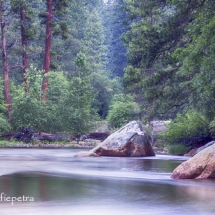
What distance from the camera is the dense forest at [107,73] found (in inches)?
824

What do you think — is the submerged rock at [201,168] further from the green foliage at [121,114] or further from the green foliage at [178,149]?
the green foliage at [121,114]

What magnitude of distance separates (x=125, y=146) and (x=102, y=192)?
13.1m

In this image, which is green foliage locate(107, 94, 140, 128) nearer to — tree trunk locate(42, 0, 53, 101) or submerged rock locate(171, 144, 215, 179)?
tree trunk locate(42, 0, 53, 101)

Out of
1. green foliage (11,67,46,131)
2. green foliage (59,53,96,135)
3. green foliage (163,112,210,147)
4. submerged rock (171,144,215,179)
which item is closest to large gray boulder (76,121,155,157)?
green foliage (163,112,210,147)

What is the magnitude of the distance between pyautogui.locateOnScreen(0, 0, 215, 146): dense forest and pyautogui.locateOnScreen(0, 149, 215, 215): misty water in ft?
16.7

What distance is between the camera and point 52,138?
127ft

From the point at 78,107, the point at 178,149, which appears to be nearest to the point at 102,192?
the point at 178,149

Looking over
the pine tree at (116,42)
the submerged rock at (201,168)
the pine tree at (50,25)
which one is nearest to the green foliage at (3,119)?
the pine tree at (50,25)

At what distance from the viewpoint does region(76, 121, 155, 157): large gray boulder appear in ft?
80.3

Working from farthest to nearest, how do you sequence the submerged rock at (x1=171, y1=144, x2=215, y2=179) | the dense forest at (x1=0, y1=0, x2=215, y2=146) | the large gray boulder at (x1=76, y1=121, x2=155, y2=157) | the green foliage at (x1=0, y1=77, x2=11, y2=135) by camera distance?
the green foliage at (x1=0, y1=77, x2=11, y2=135) < the large gray boulder at (x1=76, y1=121, x2=155, y2=157) < the dense forest at (x1=0, y1=0, x2=215, y2=146) < the submerged rock at (x1=171, y1=144, x2=215, y2=179)

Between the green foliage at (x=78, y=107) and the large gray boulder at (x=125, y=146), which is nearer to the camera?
the large gray boulder at (x=125, y=146)

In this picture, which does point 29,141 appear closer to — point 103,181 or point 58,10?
point 58,10

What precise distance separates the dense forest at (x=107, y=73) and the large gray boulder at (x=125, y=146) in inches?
121

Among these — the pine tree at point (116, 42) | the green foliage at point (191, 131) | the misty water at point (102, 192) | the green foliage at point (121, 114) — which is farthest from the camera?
the pine tree at point (116, 42)
